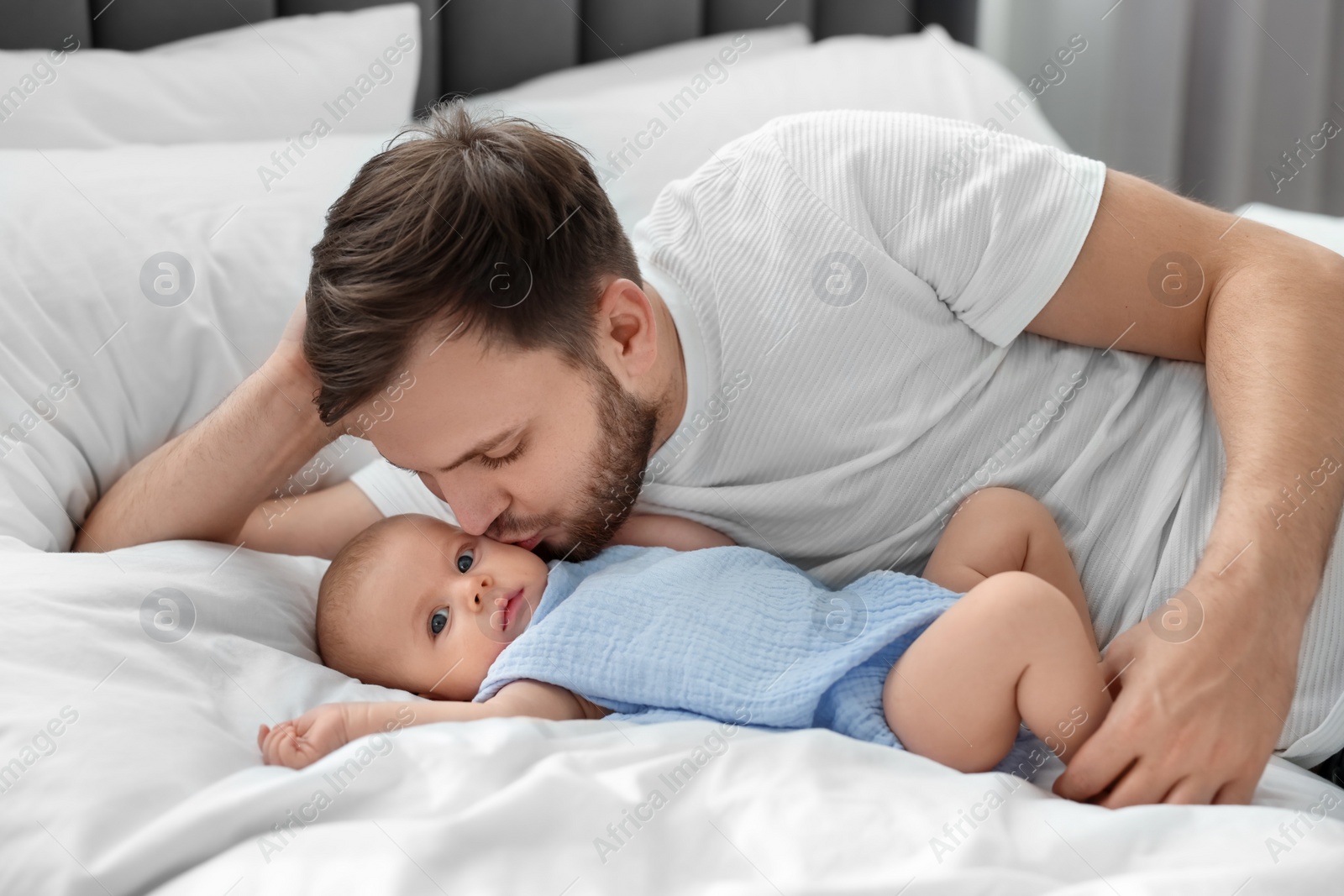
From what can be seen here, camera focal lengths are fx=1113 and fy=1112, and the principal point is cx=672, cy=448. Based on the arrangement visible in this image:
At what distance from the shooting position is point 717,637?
3.26 ft

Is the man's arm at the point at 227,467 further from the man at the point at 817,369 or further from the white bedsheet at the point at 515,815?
the white bedsheet at the point at 515,815

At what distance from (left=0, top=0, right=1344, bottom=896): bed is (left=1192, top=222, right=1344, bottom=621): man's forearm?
0.64 ft

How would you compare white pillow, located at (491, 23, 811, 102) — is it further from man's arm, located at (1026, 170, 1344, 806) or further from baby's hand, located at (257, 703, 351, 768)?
baby's hand, located at (257, 703, 351, 768)

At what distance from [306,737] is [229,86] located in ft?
3.51

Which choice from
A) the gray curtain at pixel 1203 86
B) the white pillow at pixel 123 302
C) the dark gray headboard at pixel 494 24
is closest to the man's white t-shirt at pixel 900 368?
A: the white pillow at pixel 123 302

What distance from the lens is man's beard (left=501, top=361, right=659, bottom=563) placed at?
1129 millimetres

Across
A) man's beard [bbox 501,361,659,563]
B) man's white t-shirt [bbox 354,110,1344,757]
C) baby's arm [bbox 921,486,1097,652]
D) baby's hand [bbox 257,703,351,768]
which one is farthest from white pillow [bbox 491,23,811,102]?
baby's hand [bbox 257,703,351,768]

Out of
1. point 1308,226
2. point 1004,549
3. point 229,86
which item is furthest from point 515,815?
point 1308,226

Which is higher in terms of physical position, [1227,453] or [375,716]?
[1227,453]

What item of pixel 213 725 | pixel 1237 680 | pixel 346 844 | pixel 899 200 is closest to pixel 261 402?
pixel 213 725

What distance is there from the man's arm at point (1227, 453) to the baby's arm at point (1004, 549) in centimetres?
15

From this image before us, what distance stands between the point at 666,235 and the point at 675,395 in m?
0.21

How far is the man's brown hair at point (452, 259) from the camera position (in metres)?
1.01

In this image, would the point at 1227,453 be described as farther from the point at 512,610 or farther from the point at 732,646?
the point at 512,610
